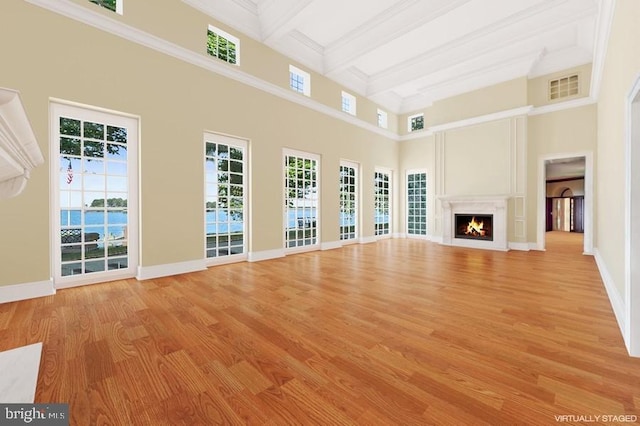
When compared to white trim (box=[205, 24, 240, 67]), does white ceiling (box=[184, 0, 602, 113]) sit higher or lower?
higher

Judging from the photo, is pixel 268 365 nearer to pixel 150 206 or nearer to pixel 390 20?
pixel 150 206

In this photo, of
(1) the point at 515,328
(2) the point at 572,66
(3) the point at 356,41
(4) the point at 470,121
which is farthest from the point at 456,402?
(2) the point at 572,66

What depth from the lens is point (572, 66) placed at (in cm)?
587

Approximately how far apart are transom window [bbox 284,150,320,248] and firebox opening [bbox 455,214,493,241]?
399 cm

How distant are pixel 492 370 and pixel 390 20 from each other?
5.58m

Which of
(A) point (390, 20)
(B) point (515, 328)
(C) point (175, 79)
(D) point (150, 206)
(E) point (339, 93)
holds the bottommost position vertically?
(B) point (515, 328)

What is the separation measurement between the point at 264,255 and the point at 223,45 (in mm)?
3942

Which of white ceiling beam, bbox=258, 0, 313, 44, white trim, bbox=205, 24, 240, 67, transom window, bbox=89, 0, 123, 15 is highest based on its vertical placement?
white ceiling beam, bbox=258, 0, 313, 44

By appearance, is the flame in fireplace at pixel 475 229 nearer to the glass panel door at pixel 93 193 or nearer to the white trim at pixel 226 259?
the white trim at pixel 226 259

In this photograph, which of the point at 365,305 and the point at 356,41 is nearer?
the point at 365,305

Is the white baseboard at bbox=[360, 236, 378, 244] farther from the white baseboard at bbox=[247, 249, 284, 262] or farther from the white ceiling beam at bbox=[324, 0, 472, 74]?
the white ceiling beam at bbox=[324, 0, 472, 74]

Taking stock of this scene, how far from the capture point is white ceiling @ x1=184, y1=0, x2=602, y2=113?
4484 millimetres

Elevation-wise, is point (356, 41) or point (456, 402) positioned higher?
point (356, 41)

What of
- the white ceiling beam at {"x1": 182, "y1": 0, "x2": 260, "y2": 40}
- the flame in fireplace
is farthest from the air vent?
the white ceiling beam at {"x1": 182, "y1": 0, "x2": 260, "y2": 40}
